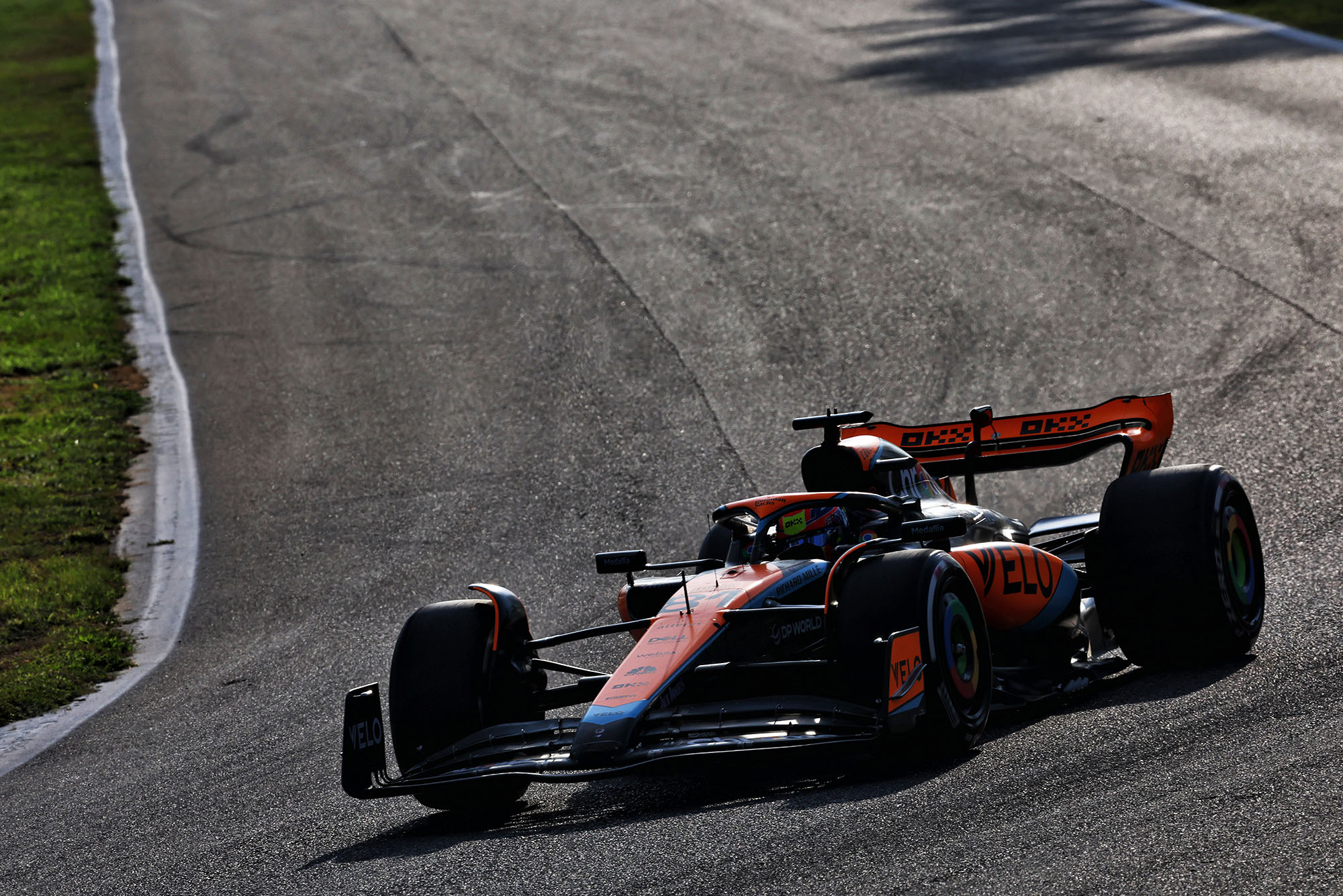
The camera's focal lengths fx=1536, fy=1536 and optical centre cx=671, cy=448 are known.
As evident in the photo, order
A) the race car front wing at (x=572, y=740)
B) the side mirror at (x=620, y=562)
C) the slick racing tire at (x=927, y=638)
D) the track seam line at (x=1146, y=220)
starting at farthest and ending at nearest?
the track seam line at (x=1146, y=220) → the side mirror at (x=620, y=562) → the slick racing tire at (x=927, y=638) → the race car front wing at (x=572, y=740)

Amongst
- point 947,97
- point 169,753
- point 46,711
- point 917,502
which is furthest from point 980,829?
point 947,97

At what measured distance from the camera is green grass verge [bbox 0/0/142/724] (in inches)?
391

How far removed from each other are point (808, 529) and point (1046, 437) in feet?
7.68

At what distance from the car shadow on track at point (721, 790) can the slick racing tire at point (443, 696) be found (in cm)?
10

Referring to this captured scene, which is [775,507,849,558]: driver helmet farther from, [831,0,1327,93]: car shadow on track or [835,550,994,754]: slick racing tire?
[831,0,1327,93]: car shadow on track

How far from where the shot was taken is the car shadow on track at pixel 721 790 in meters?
5.50

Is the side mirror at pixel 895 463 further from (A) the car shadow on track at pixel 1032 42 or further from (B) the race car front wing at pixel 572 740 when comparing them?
(A) the car shadow on track at pixel 1032 42

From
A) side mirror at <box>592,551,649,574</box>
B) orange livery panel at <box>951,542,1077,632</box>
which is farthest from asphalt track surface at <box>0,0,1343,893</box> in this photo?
side mirror at <box>592,551,649,574</box>

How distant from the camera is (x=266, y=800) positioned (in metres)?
6.75

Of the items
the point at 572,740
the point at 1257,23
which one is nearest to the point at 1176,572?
the point at 572,740

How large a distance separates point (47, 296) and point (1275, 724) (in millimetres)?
14841

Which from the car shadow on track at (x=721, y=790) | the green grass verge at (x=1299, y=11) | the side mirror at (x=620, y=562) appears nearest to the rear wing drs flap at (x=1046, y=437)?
the car shadow on track at (x=721, y=790)

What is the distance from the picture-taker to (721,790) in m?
5.89

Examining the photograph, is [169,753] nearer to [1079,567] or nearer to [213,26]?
[1079,567]
